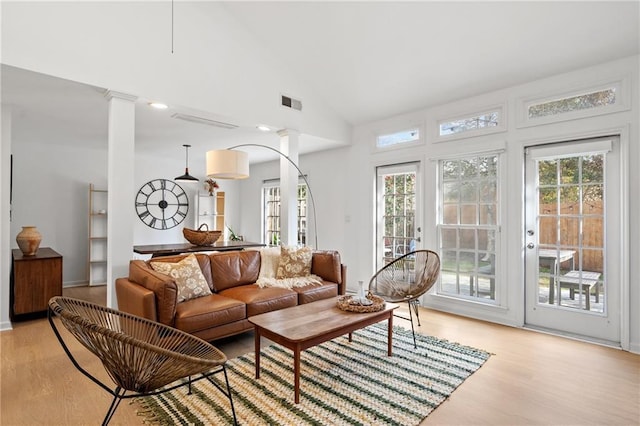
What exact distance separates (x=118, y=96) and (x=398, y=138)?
3439 mm

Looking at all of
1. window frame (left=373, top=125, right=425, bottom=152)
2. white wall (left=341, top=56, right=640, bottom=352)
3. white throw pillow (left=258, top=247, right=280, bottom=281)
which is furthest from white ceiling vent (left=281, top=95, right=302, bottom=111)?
white throw pillow (left=258, top=247, right=280, bottom=281)

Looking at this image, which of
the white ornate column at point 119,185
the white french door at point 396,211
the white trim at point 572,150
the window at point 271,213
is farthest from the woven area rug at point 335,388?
the window at point 271,213

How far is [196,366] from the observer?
5.20ft

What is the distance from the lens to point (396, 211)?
16.1 ft

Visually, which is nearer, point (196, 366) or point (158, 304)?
point (196, 366)

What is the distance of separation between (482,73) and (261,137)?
3.03 m

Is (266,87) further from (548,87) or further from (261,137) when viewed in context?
(548,87)

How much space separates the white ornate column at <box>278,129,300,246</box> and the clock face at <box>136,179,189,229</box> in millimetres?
3453

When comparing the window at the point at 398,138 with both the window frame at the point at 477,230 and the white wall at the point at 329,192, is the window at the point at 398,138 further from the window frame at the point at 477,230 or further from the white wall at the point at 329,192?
the white wall at the point at 329,192

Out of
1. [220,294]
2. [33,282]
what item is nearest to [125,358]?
[220,294]

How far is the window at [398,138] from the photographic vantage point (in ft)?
15.2

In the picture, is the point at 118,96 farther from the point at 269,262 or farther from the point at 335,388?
the point at 335,388

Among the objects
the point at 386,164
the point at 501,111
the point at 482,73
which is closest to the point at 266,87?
the point at 386,164

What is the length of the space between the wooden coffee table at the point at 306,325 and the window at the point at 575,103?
104 inches
